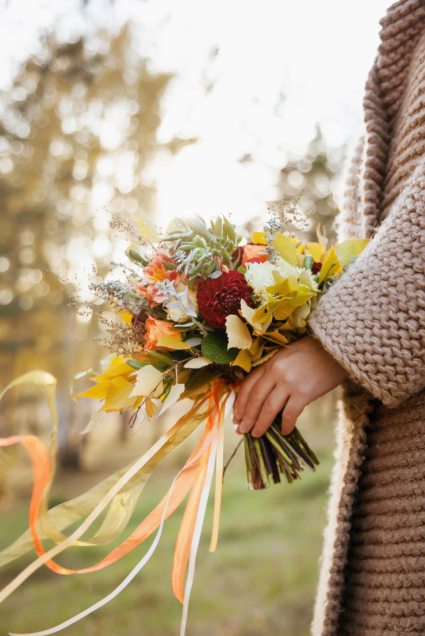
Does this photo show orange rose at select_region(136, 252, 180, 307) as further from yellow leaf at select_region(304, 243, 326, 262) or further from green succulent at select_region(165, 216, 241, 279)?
yellow leaf at select_region(304, 243, 326, 262)

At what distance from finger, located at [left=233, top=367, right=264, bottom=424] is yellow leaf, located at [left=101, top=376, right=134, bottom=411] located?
235 mm

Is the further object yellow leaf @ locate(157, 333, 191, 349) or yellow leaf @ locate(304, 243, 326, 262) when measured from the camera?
yellow leaf @ locate(304, 243, 326, 262)

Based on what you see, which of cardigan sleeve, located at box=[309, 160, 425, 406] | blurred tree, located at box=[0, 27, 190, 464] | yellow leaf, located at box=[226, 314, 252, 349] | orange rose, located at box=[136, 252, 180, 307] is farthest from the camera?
blurred tree, located at box=[0, 27, 190, 464]

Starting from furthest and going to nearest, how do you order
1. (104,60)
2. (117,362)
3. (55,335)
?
(55,335), (104,60), (117,362)

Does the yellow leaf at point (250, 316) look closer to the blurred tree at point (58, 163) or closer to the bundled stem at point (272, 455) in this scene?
the bundled stem at point (272, 455)

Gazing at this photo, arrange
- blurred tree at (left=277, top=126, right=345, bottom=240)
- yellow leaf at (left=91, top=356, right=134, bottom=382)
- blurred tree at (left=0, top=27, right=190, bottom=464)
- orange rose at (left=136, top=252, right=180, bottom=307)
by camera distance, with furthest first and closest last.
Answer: blurred tree at (left=0, top=27, right=190, bottom=464) → blurred tree at (left=277, top=126, right=345, bottom=240) → yellow leaf at (left=91, top=356, right=134, bottom=382) → orange rose at (left=136, top=252, right=180, bottom=307)

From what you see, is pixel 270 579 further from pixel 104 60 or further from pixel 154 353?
pixel 104 60

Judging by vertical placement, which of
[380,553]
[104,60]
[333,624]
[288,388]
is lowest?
[333,624]

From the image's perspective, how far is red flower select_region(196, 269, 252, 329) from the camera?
1.20 metres

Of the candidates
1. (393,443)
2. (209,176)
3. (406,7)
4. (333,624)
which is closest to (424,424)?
(393,443)

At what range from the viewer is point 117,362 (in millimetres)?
1396

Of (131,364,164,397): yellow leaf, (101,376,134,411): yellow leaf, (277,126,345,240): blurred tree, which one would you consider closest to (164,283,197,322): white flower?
(131,364,164,397): yellow leaf

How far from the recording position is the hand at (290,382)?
3.82 feet

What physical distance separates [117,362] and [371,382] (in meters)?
0.59
